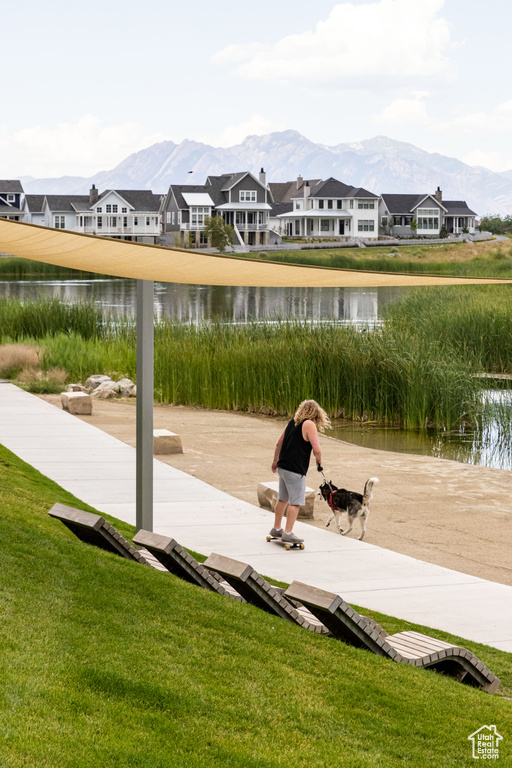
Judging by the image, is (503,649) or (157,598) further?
(503,649)

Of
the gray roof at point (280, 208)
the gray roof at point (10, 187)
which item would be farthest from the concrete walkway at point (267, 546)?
the gray roof at point (280, 208)

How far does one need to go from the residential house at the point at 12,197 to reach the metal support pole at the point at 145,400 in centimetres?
10576

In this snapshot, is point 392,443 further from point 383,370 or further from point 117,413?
point 117,413

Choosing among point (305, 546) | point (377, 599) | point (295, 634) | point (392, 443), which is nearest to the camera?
point (295, 634)

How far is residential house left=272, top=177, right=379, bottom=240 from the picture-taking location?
355 feet

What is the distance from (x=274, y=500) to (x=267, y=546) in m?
1.87

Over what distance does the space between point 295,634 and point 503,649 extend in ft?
5.83

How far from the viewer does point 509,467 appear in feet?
52.0

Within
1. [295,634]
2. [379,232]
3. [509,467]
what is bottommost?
[509,467]

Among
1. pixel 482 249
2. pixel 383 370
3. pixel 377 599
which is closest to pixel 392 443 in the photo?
pixel 383 370

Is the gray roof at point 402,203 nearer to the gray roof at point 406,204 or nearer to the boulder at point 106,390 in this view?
the gray roof at point 406,204

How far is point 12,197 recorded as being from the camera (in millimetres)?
114062

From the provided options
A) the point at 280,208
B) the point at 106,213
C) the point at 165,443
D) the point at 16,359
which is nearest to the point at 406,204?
the point at 280,208

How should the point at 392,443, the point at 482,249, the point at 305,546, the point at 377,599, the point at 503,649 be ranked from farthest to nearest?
the point at 482,249 → the point at 392,443 → the point at 305,546 → the point at 377,599 → the point at 503,649
